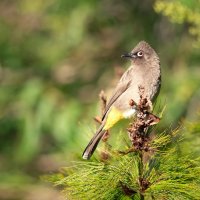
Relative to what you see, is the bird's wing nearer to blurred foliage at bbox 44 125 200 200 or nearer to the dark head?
the dark head

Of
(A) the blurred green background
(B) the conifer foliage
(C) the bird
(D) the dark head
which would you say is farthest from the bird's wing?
(A) the blurred green background

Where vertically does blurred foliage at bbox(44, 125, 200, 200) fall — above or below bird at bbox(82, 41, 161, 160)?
below

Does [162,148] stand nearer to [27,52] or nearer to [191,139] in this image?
[191,139]

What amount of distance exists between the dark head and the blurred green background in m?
2.91

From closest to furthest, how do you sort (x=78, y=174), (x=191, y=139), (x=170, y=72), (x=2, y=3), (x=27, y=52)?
(x=78, y=174)
(x=191, y=139)
(x=170, y=72)
(x=27, y=52)
(x=2, y=3)

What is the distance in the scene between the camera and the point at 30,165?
10.4 meters

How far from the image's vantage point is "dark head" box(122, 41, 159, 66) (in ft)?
17.2

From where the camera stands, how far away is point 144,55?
5281mm

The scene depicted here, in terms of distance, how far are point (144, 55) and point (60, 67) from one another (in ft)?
17.2

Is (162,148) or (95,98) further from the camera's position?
(95,98)

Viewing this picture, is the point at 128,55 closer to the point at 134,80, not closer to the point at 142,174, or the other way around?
the point at 134,80

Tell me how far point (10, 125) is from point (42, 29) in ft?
5.49

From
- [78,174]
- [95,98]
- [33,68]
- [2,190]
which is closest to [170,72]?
[95,98]

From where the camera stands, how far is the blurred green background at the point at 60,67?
28.5 ft
